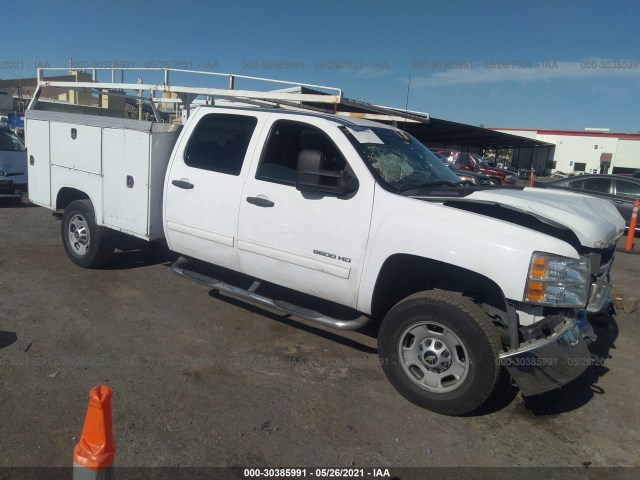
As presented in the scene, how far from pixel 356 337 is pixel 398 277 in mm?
1083

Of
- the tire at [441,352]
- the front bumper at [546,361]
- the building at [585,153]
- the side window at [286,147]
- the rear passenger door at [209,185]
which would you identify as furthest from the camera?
the building at [585,153]

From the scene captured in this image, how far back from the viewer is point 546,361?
10.4 ft

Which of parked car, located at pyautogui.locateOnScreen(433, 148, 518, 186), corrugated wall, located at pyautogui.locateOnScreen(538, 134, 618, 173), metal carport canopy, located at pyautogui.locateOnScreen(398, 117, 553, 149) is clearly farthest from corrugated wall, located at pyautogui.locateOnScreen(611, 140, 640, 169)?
parked car, located at pyautogui.locateOnScreen(433, 148, 518, 186)

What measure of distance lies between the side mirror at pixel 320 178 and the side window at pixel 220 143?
920 millimetres

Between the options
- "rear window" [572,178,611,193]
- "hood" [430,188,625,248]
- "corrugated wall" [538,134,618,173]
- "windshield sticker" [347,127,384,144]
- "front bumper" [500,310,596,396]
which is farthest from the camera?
"corrugated wall" [538,134,618,173]

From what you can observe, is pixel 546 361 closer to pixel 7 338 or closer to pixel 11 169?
pixel 7 338

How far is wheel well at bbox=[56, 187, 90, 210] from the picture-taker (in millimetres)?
6168

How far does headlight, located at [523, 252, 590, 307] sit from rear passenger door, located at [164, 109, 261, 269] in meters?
2.52

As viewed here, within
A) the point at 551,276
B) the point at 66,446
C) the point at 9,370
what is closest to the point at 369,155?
the point at 551,276

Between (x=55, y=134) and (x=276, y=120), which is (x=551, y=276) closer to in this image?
(x=276, y=120)

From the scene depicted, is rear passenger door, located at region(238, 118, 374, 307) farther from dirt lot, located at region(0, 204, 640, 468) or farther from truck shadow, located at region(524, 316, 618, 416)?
truck shadow, located at region(524, 316, 618, 416)

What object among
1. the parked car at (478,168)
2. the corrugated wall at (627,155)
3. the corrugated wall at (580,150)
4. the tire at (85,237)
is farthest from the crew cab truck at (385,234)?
the corrugated wall at (580,150)

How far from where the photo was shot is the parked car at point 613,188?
1259 cm

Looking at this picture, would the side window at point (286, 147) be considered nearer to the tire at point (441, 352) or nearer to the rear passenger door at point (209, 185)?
the rear passenger door at point (209, 185)
